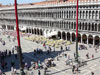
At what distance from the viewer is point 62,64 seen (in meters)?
31.2

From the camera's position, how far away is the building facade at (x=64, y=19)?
153 feet

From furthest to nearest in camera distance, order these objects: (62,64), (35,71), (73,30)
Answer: (73,30) → (62,64) → (35,71)

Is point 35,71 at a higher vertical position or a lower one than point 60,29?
lower

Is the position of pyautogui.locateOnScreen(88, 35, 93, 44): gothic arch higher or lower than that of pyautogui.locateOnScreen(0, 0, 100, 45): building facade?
lower

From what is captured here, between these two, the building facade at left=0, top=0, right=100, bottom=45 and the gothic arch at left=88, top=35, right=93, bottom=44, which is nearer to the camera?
the building facade at left=0, top=0, right=100, bottom=45

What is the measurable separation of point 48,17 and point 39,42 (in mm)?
14926

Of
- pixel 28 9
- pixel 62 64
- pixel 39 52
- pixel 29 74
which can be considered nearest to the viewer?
pixel 29 74

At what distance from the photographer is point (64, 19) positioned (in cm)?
5609

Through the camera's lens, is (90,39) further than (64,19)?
No

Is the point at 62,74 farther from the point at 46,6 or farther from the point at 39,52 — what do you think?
the point at 46,6

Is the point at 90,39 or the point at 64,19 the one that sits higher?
the point at 64,19

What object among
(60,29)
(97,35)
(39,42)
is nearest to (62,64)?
(97,35)

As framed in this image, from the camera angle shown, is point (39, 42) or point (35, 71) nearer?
point (35, 71)

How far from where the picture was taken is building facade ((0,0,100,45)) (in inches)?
1840
